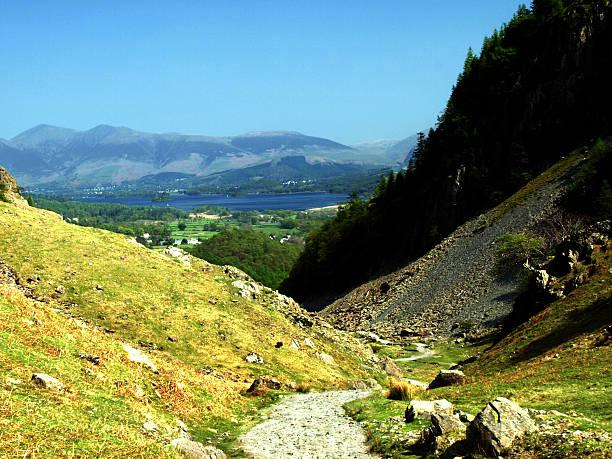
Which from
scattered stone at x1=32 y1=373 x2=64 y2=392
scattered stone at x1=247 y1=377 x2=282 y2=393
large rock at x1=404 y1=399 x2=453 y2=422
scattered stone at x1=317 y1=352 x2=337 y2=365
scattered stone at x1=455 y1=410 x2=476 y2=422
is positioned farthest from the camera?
scattered stone at x1=317 y1=352 x2=337 y2=365

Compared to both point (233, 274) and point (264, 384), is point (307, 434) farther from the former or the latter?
point (233, 274)

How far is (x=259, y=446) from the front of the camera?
57.5ft

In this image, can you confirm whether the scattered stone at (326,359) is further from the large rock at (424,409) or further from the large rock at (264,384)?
the large rock at (424,409)

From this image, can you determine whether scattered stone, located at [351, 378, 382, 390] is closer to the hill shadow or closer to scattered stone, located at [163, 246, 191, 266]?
the hill shadow

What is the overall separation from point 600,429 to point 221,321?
28888mm

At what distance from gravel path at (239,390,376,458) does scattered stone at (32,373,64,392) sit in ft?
23.0

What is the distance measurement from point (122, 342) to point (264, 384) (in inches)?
341

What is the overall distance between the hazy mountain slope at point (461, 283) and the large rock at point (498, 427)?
51.4 m

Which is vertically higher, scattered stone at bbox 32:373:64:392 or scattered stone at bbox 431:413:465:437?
scattered stone at bbox 32:373:64:392

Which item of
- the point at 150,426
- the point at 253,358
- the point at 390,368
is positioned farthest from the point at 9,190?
the point at 150,426

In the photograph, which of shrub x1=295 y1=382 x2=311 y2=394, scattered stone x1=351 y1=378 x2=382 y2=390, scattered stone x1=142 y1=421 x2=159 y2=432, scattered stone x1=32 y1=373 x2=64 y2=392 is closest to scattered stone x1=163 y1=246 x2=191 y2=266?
shrub x1=295 y1=382 x2=311 y2=394

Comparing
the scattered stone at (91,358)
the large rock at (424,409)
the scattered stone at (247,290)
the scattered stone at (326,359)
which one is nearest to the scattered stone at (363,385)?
the scattered stone at (326,359)

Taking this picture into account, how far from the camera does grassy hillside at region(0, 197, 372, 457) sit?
1381cm

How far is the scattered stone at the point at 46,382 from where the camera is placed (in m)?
15.0
